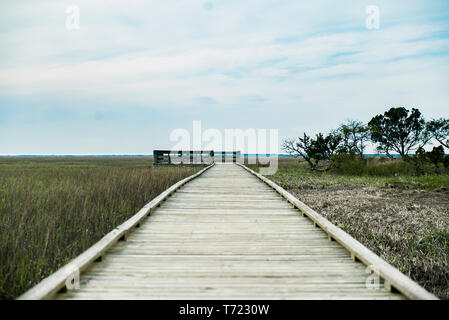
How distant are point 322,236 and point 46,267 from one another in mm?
3241

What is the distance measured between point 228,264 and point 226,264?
0.06 ft

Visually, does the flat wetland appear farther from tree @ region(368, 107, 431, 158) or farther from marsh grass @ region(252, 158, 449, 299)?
tree @ region(368, 107, 431, 158)

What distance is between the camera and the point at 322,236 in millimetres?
3988

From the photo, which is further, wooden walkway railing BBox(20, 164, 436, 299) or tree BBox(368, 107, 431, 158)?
tree BBox(368, 107, 431, 158)

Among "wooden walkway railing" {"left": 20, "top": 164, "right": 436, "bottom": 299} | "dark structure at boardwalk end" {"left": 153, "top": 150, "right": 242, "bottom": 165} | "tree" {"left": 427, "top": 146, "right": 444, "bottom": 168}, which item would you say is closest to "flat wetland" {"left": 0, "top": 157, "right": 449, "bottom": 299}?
"wooden walkway railing" {"left": 20, "top": 164, "right": 436, "bottom": 299}

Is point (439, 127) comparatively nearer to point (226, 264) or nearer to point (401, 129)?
point (401, 129)

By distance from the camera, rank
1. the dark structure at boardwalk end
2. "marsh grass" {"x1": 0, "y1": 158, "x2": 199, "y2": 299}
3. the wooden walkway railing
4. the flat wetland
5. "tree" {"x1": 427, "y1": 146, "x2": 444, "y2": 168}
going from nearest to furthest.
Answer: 1. the wooden walkway railing
2. "marsh grass" {"x1": 0, "y1": 158, "x2": 199, "y2": 299}
3. the flat wetland
4. "tree" {"x1": 427, "y1": 146, "x2": 444, "y2": 168}
5. the dark structure at boardwalk end

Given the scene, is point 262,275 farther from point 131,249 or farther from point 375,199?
point 375,199

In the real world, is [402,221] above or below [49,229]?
below

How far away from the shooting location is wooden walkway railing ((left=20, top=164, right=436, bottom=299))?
7.81 feet

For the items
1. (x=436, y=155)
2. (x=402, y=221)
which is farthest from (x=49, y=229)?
(x=436, y=155)

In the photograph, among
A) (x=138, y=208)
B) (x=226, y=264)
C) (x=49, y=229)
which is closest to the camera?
(x=226, y=264)

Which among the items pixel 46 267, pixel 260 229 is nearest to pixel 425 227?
pixel 260 229

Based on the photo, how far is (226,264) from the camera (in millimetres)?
2961
